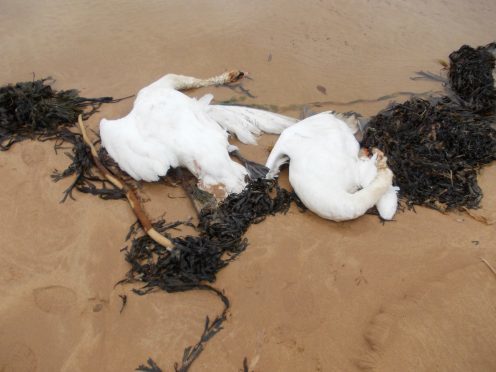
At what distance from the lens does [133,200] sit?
348 cm

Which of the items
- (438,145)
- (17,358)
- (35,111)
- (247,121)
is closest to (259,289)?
(17,358)

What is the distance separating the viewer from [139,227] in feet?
11.1

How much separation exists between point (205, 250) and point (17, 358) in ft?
4.63

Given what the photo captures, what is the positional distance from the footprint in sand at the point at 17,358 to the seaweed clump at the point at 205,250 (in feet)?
2.52

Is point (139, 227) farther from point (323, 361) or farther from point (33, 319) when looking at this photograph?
point (323, 361)

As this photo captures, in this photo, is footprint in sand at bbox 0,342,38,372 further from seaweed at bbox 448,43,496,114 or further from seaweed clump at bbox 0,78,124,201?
seaweed at bbox 448,43,496,114

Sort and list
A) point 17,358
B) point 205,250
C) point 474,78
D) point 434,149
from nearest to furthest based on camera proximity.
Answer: point 17,358, point 205,250, point 434,149, point 474,78

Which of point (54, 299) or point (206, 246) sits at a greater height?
point (206, 246)

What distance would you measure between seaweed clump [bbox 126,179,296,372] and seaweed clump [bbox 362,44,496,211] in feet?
4.22

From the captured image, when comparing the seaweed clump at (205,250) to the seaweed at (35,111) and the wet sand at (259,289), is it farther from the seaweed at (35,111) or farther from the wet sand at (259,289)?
the seaweed at (35,111)

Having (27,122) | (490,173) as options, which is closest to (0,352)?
(27,122)

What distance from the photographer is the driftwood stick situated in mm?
3188

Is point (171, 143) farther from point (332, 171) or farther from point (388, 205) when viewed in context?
point (388, 205)

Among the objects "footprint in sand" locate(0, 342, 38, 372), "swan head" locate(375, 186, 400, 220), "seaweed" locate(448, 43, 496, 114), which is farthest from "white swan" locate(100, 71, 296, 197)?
"seaweed" locate(448, 43, 496, 114)
